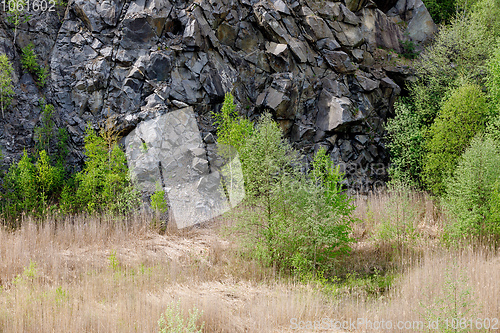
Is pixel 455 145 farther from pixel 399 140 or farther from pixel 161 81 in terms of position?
pixel 161 81

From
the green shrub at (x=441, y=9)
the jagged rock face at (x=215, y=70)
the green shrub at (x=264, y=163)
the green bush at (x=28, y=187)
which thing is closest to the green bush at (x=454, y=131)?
the jagged rock face at (x=215, y=70)

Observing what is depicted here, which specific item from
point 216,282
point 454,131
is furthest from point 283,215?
point 454,131

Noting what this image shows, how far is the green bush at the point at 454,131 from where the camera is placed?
15242 mm

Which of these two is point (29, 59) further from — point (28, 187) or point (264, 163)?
point (264, 163)

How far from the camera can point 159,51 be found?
16812 mm

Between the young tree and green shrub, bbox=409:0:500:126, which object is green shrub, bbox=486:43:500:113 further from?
the young tree

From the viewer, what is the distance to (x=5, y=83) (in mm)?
15656

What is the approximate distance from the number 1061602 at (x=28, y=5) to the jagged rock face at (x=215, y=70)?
394mm

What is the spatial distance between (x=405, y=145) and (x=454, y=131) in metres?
3.22

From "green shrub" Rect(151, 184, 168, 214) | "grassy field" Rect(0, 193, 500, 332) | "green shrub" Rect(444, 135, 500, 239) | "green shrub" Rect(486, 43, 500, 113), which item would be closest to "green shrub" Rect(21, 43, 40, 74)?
"grassy field" Rect(0, 193, 500, 332)

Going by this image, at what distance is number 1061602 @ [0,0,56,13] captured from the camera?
55.8 feet

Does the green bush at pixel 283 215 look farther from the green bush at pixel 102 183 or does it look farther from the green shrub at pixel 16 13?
the green shrub at pixel 16 13

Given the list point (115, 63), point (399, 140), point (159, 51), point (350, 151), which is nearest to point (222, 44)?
point (159, 51)

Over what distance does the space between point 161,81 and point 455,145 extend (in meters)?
14.3
